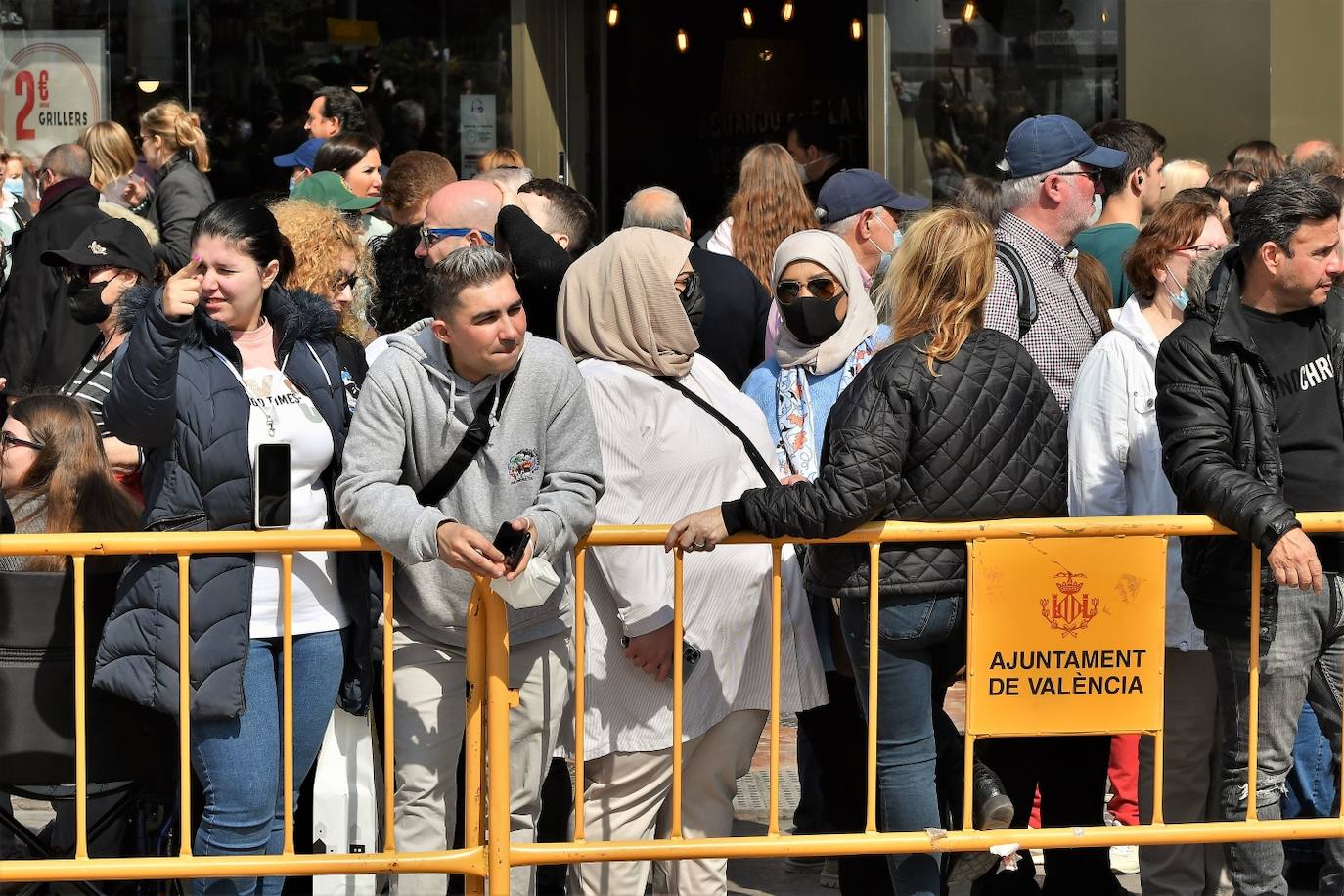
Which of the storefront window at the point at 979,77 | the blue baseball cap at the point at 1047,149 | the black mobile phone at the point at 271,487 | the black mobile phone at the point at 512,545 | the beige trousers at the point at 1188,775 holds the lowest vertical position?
the beige trousers at the point at 1188,775

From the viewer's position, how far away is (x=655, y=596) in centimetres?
482

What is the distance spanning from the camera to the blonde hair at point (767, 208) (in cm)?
795

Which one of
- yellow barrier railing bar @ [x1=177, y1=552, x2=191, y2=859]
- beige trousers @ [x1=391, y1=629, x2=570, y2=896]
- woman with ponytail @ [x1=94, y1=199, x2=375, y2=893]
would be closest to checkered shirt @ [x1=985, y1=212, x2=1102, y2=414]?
beige trousers @ [x1=391, y1=629, x2=570, y2=896]

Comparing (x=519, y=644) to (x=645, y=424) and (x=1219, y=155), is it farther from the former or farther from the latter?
(x=1219, y=155)

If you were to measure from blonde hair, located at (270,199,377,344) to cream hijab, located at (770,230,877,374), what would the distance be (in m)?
1.39

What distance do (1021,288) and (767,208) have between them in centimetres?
227

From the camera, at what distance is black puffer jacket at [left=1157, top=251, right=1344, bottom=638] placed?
15.8 feet

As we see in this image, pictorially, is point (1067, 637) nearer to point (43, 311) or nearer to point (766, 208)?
point (766, 208)

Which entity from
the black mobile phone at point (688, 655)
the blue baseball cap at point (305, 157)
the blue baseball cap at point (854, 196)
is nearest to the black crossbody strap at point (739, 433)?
the black mobile phone at point (688, 655)

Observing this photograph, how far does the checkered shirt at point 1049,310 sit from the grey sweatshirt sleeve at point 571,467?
1.74 metres

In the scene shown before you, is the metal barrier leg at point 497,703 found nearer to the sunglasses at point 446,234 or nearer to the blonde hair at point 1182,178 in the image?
the sunglasses at point 446,234

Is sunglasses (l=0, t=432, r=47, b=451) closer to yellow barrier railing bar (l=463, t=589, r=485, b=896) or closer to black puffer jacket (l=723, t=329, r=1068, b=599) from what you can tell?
yellow barrier railing bar (l=463, t=589, r=485, b=896)

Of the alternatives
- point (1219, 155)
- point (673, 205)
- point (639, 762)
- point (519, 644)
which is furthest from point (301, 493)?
point (1219, 155)

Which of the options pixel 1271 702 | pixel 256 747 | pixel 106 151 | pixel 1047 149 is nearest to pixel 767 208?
pixel 1047 149
